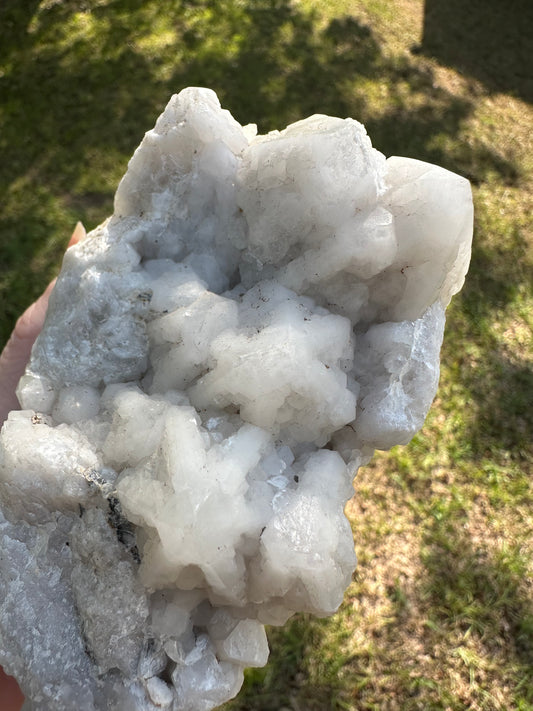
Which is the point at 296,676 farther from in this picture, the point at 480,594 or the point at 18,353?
the point at 18,353

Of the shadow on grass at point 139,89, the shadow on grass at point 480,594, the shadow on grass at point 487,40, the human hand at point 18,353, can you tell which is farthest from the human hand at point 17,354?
the shadow on grass at point 487,40

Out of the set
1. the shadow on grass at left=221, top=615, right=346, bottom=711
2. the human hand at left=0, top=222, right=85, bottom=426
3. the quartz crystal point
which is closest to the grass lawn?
the shadow on grass at left=221, top=615, right=346, bottom=711

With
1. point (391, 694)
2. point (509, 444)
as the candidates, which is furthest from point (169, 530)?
point (509, 444)

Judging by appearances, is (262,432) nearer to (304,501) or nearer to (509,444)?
(304,501)

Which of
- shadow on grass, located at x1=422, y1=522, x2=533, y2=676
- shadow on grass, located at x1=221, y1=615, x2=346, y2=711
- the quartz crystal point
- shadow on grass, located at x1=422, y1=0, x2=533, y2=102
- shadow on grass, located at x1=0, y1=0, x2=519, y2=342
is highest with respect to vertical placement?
the quartz crystal point

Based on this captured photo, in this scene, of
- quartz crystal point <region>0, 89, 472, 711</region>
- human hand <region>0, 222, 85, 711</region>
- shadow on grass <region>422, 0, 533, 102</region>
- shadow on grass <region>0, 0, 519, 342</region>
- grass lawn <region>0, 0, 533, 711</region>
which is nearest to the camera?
quartz crystal point <region>0, 89, 472, 711</region>

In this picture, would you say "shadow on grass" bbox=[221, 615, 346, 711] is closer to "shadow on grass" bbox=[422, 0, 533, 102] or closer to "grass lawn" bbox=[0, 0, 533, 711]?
"grass lawn" bbox=[0, 0, 533, 711]
